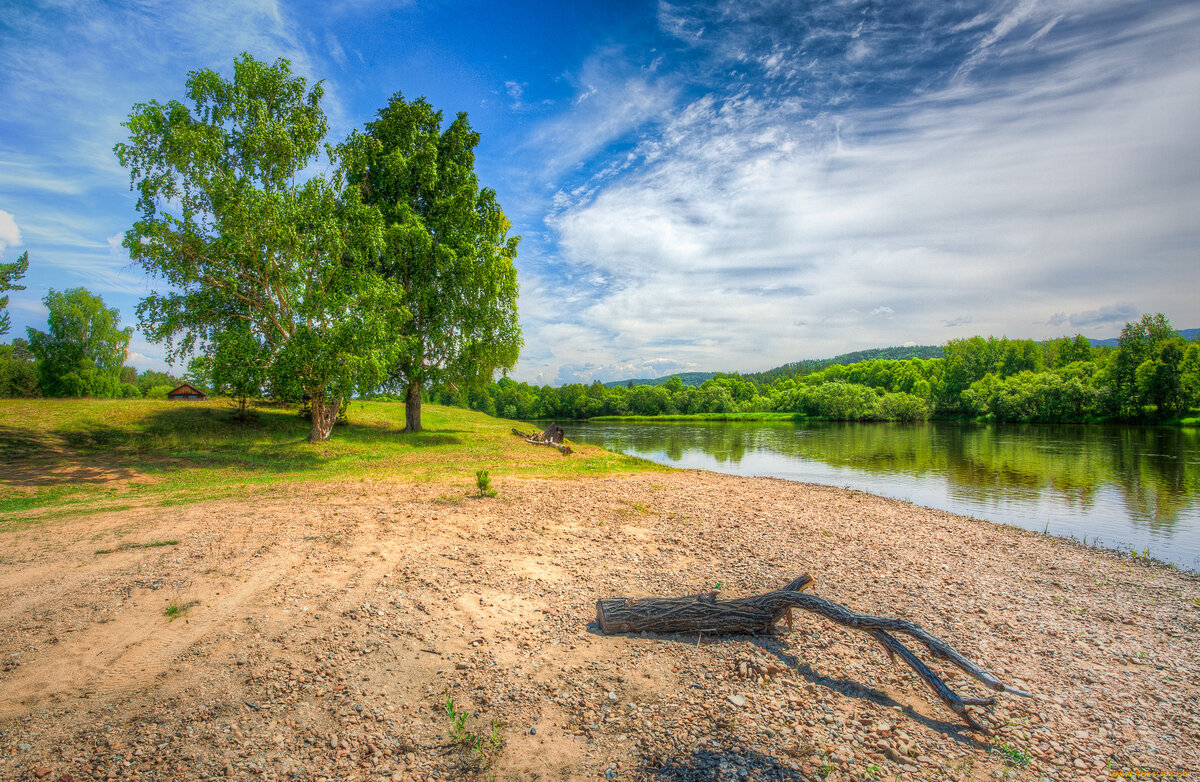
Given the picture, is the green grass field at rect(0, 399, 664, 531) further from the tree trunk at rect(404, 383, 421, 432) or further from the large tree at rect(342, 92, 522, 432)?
the large tree at rect(342, 92, 522, 432)

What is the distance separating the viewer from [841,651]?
6305mm

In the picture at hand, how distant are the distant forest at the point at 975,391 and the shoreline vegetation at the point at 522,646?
18.6 m

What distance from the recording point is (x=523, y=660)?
19.3 feet

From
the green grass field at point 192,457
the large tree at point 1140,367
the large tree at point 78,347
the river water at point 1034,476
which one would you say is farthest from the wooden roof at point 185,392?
the large tree at point 1140,367

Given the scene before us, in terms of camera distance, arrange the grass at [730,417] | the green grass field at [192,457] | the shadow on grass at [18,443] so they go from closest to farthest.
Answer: the green grass field at [192,457] → the shadow on grass at [18,443] → the grass at [730,417]

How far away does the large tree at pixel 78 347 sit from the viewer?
42781 millimetres

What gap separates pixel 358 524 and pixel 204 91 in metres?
19.0

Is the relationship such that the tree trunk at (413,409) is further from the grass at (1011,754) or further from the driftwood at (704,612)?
the grass at (1011,754)

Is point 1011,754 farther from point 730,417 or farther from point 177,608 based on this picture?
point 730,417

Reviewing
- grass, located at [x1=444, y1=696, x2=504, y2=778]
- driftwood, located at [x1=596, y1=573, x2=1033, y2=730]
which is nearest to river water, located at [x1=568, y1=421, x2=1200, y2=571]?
driftwood, located at [x1=596, y1=573, x2=1033, y2=730]

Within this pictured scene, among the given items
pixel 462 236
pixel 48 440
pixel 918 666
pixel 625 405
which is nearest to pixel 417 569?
pixel 918 666

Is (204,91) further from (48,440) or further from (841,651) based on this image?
(841,651)

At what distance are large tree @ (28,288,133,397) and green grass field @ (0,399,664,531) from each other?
30.1 m

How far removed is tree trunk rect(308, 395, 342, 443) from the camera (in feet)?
68.9
